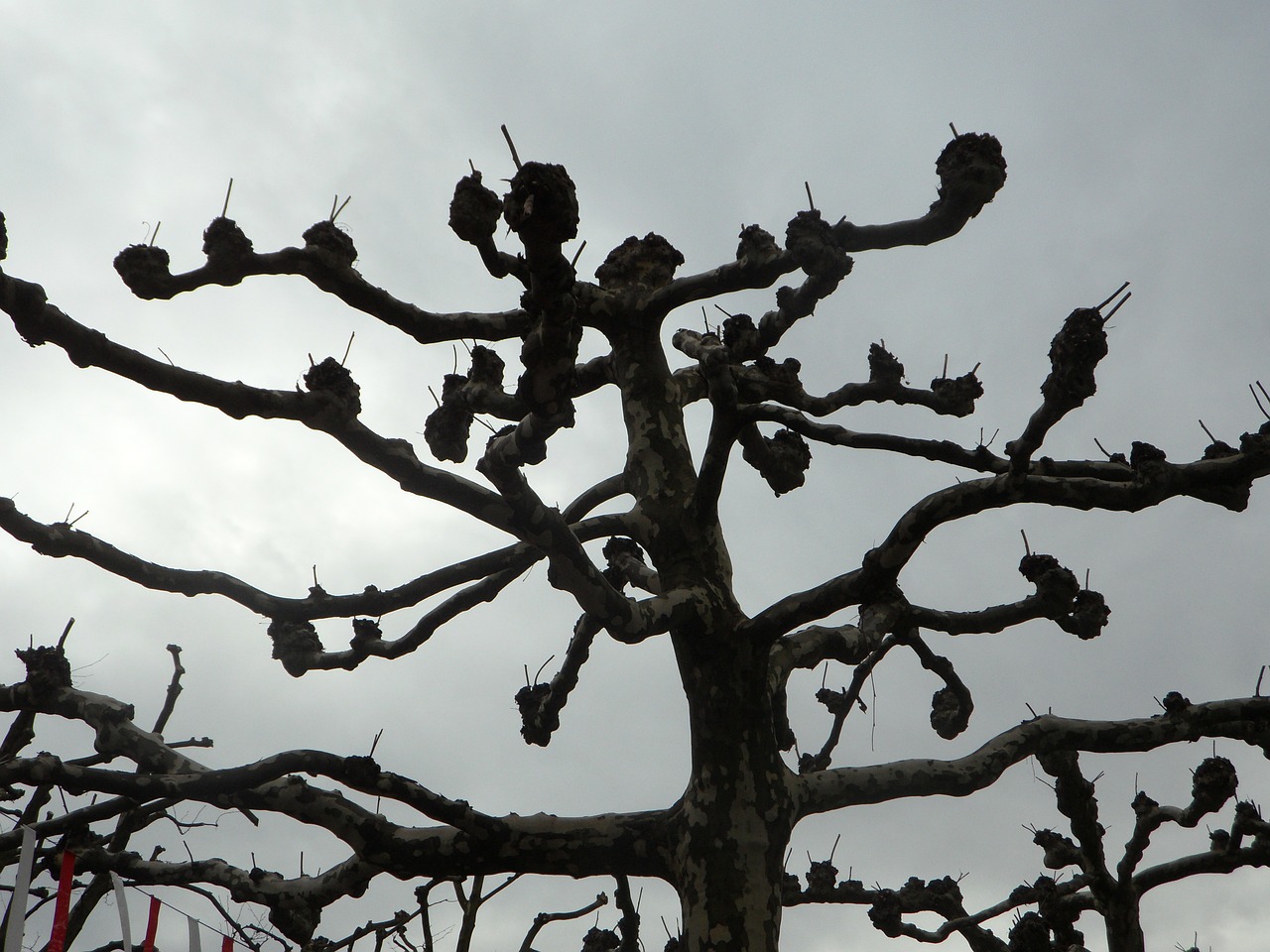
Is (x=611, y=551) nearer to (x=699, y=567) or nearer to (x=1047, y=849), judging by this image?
(x=699, y=567)

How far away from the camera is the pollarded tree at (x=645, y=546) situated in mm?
4355

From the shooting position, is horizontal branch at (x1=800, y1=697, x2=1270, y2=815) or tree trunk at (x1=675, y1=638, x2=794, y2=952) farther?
horizontal branch at (x1=800, y1=697, x2=1270, y2=815)

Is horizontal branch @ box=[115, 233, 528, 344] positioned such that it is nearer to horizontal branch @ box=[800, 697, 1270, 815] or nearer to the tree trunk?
the tree trunk

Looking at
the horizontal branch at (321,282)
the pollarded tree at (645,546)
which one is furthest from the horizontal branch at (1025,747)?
the horizontal branch at (321,282)

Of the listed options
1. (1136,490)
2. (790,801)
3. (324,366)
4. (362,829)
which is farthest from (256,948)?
(1136,490)

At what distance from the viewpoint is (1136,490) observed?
476 cm

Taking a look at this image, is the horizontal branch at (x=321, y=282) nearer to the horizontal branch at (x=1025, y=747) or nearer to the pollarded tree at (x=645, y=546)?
the pollarded tree at (x=645, y=546)

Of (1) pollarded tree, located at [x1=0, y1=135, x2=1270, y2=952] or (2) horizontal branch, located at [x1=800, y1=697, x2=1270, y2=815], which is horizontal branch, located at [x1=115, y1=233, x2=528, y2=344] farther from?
(2) horizontal branch, located at [x1=800, y1=697, x2=1270, y2=815]

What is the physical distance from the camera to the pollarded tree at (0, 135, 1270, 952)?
436 cm

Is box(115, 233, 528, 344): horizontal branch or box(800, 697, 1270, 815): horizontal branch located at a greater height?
box(115, 233, 528, 344): horizontal branch

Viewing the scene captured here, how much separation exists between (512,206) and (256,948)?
21.2 feet

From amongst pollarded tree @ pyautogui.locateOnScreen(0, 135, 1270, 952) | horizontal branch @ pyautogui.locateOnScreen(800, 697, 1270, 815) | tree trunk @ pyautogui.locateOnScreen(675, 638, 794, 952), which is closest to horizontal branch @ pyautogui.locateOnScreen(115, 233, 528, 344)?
pollarded tree @ pyautogui.locateOnScreen(0, 135, 1270, 952)

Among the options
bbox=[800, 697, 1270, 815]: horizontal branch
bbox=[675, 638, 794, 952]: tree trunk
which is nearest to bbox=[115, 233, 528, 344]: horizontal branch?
bbox=[675, 638, 794, 952]: tree trunk

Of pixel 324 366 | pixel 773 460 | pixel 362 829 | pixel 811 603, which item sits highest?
pixel 773 460
